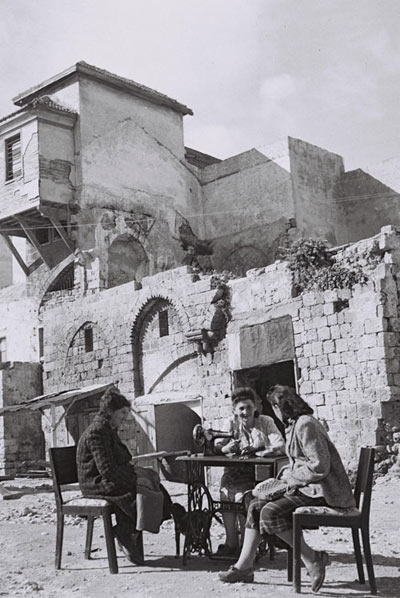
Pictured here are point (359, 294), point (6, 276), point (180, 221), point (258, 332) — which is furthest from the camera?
point (6, 276)

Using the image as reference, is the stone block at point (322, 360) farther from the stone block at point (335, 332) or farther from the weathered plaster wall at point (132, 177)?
the weathered plaster wall at point (132, 177)

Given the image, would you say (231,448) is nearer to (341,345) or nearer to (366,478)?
(366,478)

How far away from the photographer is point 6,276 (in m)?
32.5

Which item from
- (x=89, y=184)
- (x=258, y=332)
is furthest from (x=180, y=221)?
(x=258, y=332)

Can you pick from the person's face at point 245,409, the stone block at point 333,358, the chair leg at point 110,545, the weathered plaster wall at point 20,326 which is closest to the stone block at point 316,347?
the stone block at point 333,358

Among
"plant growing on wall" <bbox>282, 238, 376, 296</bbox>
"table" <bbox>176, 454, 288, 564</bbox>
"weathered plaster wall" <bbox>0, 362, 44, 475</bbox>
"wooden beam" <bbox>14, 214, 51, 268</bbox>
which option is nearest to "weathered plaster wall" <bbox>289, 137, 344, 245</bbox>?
"wooden beam" <bbox>14, 214, 51, 268</bbox>

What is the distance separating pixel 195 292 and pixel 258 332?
2.34m

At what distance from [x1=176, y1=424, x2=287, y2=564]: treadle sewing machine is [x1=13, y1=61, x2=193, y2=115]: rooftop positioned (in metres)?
19.4

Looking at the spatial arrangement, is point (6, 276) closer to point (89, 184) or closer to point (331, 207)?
point (89, 184)

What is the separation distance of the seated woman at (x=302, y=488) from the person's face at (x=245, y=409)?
1436 mm

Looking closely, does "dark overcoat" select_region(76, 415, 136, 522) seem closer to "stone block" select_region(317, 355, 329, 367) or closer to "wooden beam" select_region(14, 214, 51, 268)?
"stone block" select_region(317, 355, 329, 367)

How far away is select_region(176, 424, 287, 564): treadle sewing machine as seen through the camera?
6.31 meters

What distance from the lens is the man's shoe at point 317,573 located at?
17.6 ft

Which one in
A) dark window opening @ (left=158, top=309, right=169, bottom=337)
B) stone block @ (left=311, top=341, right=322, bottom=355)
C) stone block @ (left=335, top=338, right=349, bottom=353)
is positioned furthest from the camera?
dark window opening @ (left=158, top=309, right=169, bottom=337)
